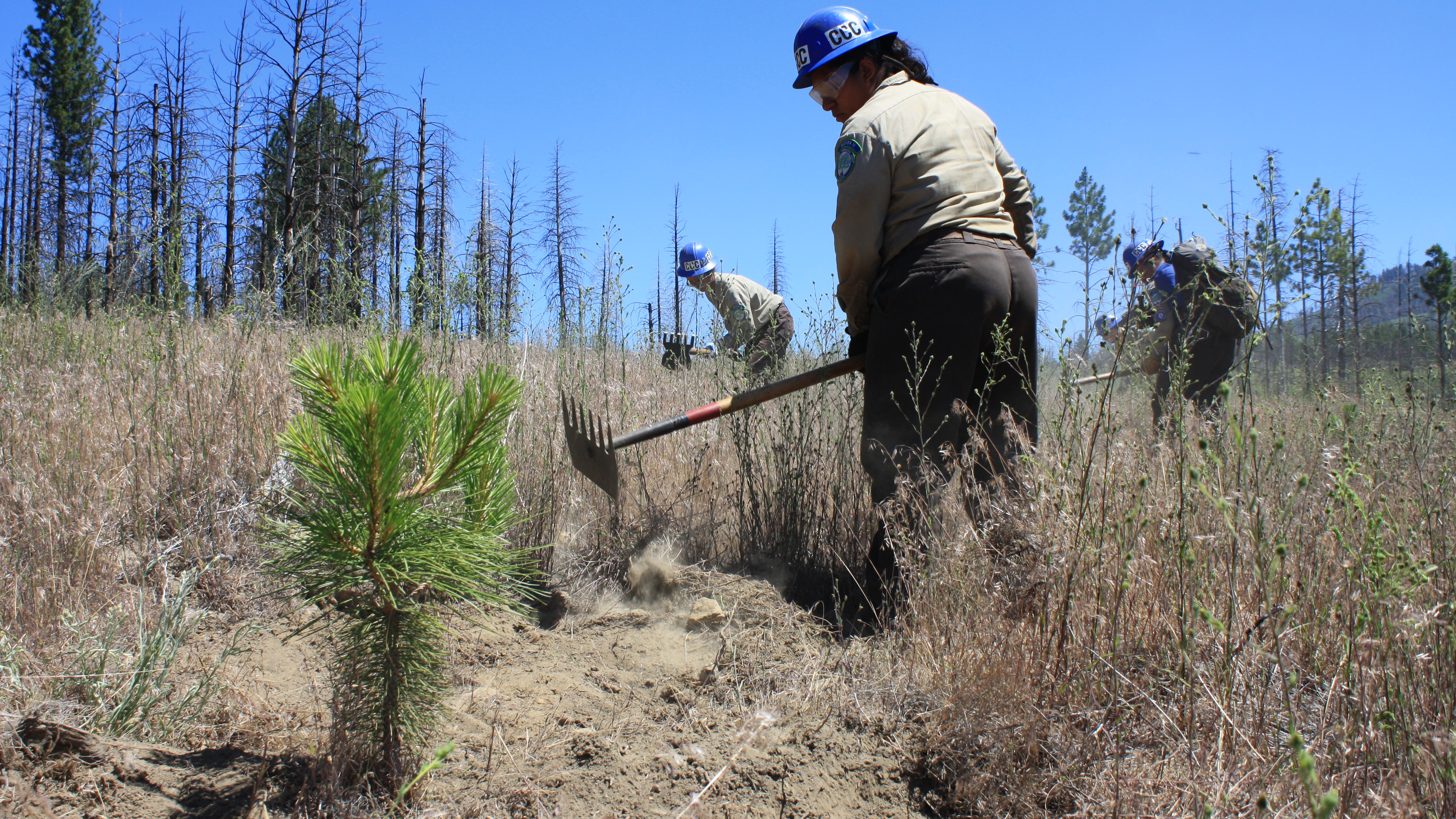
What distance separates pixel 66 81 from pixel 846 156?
28.0m

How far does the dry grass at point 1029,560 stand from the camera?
57.9 inches

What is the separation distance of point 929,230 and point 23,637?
118 inches

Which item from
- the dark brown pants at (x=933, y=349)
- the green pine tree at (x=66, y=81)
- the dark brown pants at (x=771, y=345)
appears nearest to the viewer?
the dark brown pants at (x=933, y=349)

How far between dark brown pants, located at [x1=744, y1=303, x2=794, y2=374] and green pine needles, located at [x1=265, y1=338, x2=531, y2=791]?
2.12 metres

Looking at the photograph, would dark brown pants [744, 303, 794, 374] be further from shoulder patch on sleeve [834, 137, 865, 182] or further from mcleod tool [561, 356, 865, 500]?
shoulder patch on sleeve [834, 137, 865, 182]

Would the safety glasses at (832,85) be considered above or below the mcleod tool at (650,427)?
above

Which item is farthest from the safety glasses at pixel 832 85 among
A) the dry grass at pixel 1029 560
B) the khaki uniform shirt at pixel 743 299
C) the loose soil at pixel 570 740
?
the khaki uniform shirt at pixel 743 299

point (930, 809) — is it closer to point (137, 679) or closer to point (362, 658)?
point (362, 658)

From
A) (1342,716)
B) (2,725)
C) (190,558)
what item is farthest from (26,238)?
(1342,716)

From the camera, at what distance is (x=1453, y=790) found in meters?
1.26

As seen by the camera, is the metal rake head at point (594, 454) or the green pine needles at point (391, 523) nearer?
the green pine needles at point (391, 523)

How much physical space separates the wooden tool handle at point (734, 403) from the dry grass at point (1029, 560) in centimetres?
46

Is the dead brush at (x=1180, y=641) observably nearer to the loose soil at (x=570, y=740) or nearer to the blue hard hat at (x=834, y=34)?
the loose soil at (x=570, y=740)

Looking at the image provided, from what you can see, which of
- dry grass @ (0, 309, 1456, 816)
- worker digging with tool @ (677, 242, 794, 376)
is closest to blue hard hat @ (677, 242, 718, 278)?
worker digging with tool @ (677, 242, 794, 376)
